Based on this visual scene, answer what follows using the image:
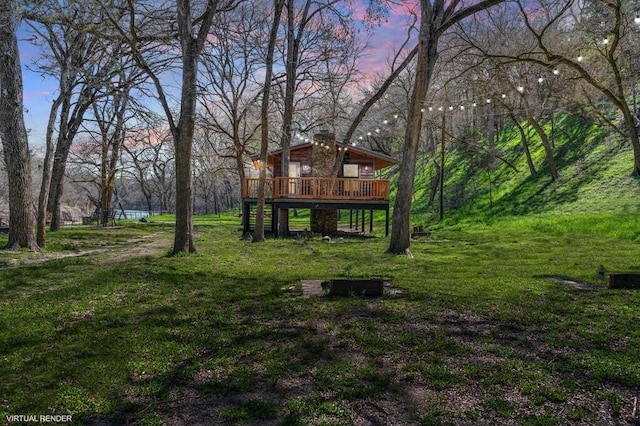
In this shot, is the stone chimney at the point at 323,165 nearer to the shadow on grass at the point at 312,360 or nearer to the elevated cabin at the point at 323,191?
the elevated cabin at the point at 323,191

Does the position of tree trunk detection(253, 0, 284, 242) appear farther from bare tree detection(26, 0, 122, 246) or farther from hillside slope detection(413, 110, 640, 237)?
hillside slope detection(413, 110, 640, 237)

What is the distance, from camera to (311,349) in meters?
4.45

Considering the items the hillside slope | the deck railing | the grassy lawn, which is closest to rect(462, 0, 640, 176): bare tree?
the hillside slope

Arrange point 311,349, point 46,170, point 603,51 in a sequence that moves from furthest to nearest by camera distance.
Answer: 1. point 603,51
2. point 46,170
3. point 311,349

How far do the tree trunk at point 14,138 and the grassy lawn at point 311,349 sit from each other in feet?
14.3

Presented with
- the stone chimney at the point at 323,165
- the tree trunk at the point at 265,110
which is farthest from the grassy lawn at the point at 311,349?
the stone chimney at the point at 323,165

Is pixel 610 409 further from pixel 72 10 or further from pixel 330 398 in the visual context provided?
pixel 72 10

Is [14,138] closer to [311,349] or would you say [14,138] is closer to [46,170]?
[46,170]

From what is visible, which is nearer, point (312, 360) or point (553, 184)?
point (312, 360)

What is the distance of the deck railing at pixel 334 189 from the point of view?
19500mm

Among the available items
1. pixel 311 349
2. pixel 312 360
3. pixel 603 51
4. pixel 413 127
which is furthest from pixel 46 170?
pixel 603 51

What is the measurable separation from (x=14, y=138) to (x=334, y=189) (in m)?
12.5

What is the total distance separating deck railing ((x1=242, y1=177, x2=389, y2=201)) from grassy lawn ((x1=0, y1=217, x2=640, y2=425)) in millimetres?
10873

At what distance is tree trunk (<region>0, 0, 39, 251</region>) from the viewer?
12.0 m
